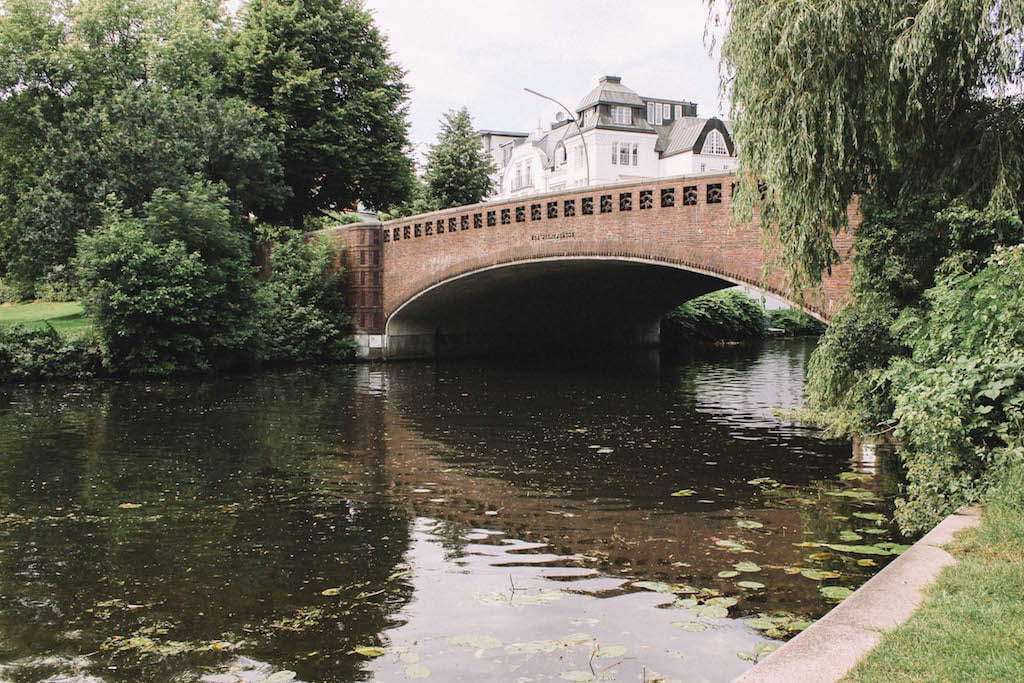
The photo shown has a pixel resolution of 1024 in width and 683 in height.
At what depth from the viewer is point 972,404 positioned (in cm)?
606

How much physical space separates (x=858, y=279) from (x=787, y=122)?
2.11 metres

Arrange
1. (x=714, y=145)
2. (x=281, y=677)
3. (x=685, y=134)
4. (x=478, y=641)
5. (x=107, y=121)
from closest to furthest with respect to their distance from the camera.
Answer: (x=281, y=677), (x=478, y=641), (x=107, y=121), (x=714, y=145), (x=685, y=134)

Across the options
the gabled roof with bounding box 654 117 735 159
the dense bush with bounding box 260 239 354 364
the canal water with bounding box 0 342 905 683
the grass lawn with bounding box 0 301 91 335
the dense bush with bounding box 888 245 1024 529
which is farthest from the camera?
the gabled roof with bounding box 654 117 735 159

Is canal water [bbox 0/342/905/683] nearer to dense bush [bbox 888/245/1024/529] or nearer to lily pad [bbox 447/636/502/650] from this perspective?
lily pad [bbox 447/636/502/650]

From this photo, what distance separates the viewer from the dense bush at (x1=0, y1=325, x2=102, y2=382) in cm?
1970

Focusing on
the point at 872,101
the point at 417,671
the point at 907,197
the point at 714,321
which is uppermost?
the point at 872,101

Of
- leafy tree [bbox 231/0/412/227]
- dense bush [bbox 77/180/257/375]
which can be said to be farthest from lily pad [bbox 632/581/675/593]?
leafy tree [bbox 231/0/412/227]

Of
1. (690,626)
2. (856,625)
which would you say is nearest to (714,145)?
(690,626)

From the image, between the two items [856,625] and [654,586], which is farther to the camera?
[654,586]

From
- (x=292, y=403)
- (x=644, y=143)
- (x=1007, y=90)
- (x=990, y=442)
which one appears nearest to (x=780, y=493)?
(x=990, y=442)

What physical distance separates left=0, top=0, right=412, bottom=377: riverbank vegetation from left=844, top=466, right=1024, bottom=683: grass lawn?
18.2m

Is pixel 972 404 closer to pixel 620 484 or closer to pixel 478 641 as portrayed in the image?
pixel 620 484

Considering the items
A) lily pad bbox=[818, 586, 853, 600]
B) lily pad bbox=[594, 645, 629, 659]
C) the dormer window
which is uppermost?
the dormer window

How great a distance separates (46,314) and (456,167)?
1534 cm
